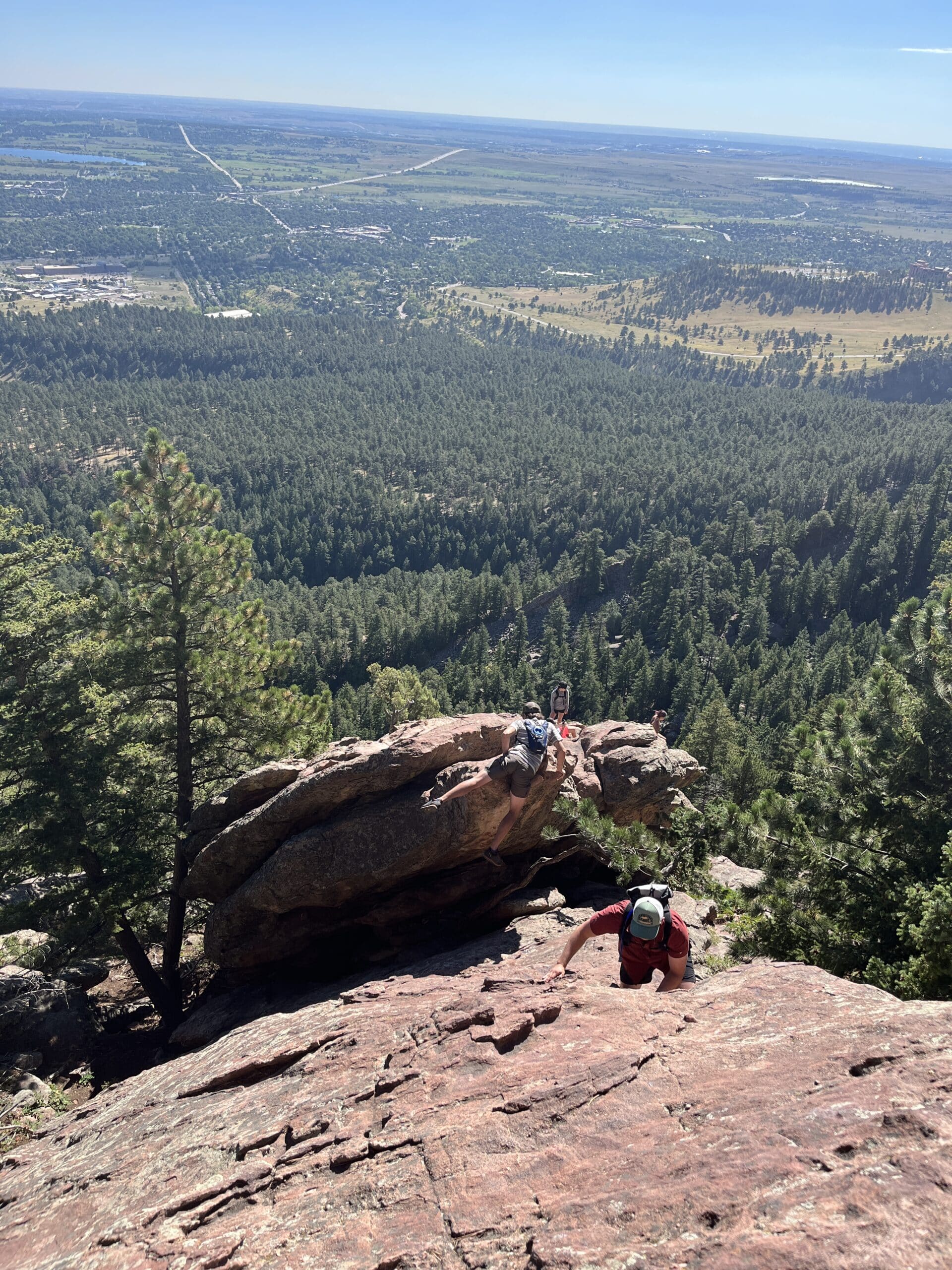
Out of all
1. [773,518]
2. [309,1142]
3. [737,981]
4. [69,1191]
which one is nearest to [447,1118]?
[309,1142]

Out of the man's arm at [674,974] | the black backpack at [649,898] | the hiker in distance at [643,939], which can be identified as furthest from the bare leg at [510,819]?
the man's arm at [674,974]

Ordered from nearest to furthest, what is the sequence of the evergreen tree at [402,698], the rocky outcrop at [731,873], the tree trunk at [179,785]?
the tree trunk at [179,785] < the rocky outcrop at [731,873] < the evergreen tree at [402,698]

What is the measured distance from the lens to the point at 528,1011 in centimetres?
1338

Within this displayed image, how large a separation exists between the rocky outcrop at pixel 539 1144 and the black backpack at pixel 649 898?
0.97 metres

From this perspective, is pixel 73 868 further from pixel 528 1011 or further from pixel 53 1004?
pixel 528 1011

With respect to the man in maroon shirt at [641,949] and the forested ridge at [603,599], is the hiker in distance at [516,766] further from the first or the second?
the forested ridge at [603,599]

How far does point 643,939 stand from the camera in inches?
523

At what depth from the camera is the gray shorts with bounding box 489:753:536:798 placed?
1761 cm

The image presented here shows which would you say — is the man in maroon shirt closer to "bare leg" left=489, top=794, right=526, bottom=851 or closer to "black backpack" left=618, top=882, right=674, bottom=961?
"black backpack" left=618, top=882, right=674, bottom=961

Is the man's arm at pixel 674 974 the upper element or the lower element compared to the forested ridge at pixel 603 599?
upper

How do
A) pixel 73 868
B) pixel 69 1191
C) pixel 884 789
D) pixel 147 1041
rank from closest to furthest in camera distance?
pixel 69 1191
pixel 884 789
pixel 147 1041
pixel 73 868

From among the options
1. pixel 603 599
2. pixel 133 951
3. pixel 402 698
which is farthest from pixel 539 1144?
pixel 603 599

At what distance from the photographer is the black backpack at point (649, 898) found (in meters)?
13.3

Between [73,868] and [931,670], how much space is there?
2663 cm
